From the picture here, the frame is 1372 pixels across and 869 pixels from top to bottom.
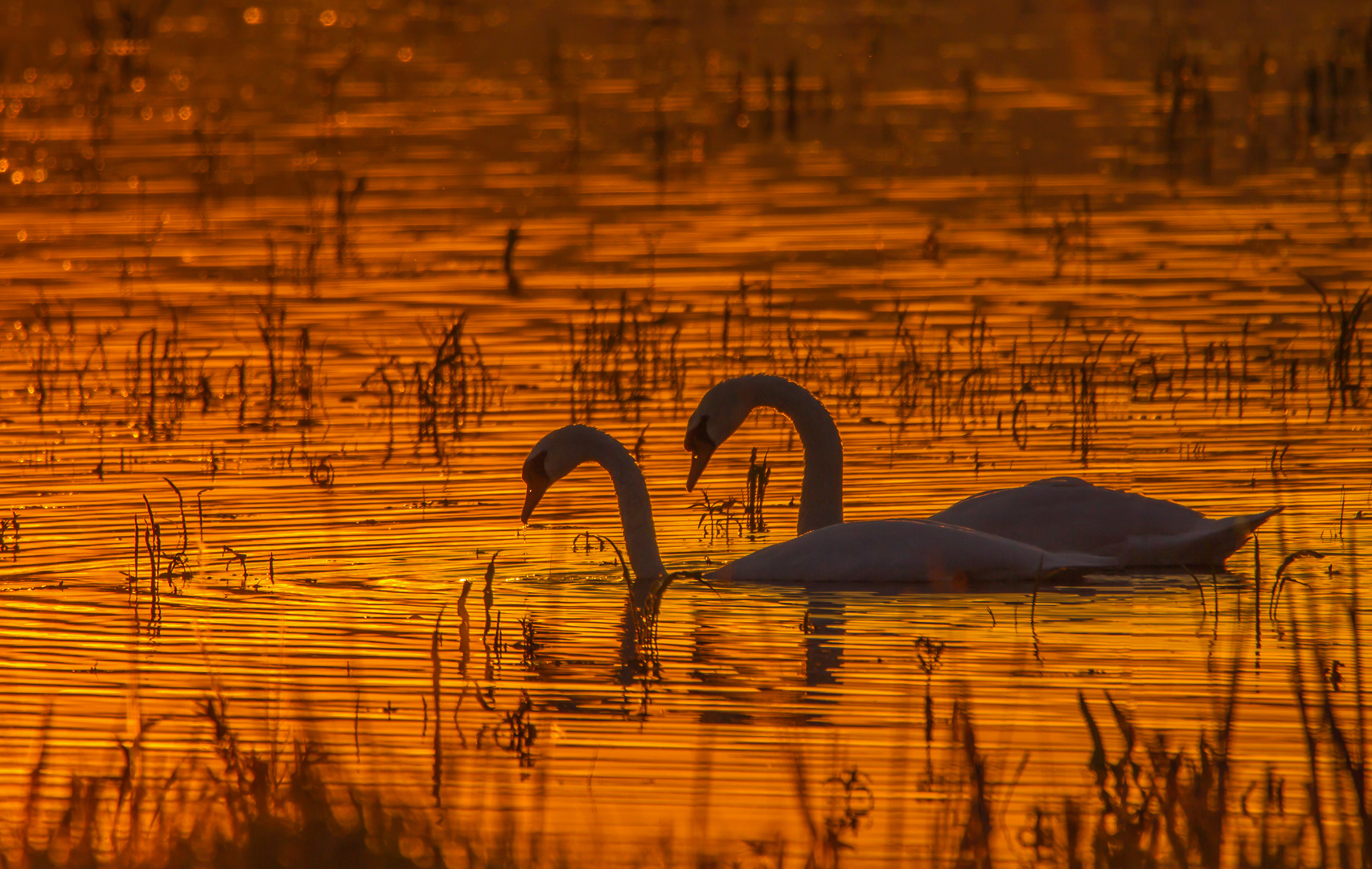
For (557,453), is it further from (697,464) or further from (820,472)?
(820,472)

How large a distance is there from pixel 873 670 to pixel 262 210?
581 inches

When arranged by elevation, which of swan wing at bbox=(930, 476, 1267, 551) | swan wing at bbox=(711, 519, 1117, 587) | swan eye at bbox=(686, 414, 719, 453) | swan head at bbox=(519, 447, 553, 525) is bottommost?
swan wing at bbox=(711, 519, 1117, 587)

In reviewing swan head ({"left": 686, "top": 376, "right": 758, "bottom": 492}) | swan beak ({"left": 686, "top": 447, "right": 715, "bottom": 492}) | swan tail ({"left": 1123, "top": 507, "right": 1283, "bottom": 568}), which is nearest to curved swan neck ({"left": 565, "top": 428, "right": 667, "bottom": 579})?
swan beak ({"left": 686, "top": 447, "right": 715, "bottom": 492})

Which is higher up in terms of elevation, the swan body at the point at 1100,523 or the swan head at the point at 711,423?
the swan head at the point at 711,423

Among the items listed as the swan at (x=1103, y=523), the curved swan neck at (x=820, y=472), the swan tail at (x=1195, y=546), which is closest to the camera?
the swan tail at (x=1195, y=546)

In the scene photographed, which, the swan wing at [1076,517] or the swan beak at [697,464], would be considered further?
the swan beak at [697,464]

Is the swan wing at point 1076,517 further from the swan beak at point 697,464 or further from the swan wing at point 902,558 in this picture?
the swan beak at point 697,464

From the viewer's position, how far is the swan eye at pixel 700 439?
409 inches

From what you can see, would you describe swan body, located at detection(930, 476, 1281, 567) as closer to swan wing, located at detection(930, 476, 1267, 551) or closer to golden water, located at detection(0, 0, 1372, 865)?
swan wing, located at detection(930, 476, 1267, 551)

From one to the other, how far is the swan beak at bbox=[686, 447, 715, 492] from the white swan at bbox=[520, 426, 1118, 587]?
0.57 m

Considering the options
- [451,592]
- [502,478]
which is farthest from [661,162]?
[451,592]

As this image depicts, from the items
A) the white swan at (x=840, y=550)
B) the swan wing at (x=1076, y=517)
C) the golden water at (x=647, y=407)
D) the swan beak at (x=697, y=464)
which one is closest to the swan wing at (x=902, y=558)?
the white swan at (x=840, y=550)

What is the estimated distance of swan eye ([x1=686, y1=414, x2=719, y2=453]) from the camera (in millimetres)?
10391

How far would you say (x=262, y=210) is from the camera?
21.5m
